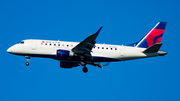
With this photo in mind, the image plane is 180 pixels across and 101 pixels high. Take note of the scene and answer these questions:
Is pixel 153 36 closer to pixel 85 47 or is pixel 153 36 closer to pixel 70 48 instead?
pixel 85 47

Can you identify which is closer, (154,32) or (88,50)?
(88,50)

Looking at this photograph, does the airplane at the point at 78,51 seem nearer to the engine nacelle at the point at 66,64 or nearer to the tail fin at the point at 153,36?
the tail fin at the point at 153,36

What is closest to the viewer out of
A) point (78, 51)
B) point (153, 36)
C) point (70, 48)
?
point (78, 51)

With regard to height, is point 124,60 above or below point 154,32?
below

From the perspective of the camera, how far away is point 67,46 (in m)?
43.0

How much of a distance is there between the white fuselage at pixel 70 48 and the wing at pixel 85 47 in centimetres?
144

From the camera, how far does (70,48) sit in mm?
42875

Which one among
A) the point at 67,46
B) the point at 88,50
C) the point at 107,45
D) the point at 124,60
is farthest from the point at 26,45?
the point at 124,60

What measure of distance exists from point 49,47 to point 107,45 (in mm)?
9504

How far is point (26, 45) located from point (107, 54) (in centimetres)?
1337

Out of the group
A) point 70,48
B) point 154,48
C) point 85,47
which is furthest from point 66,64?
point 154,48

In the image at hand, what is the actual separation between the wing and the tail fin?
9.32 meters

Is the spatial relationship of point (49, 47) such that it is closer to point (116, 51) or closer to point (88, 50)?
point (88, 50)

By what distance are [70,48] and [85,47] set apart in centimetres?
297
